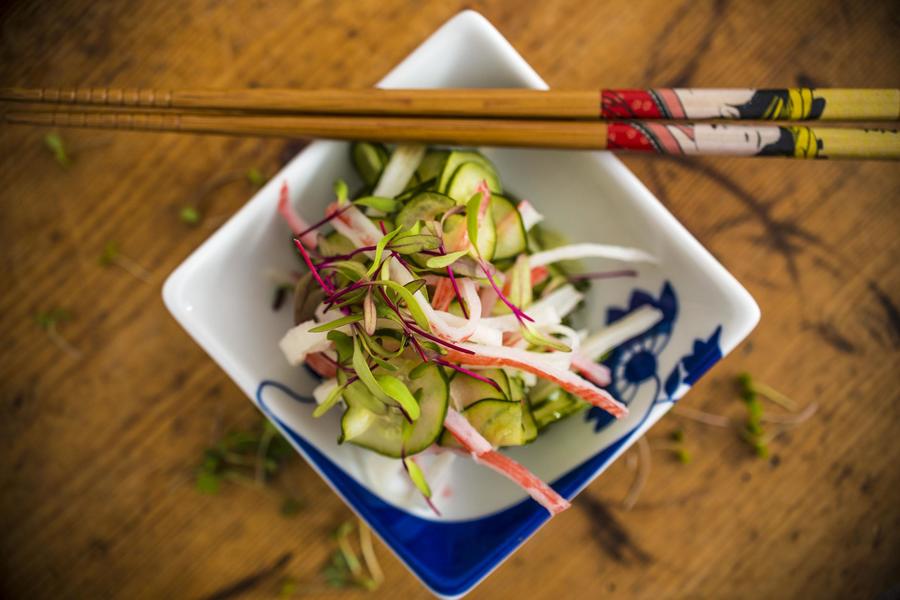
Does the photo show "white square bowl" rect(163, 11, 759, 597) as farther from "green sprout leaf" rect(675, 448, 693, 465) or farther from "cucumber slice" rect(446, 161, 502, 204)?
"green sprout leaf" rect(675, 448, 693, 465)

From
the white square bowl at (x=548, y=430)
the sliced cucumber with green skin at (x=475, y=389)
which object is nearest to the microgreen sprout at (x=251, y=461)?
the white square bowl at (x=548, y=430)

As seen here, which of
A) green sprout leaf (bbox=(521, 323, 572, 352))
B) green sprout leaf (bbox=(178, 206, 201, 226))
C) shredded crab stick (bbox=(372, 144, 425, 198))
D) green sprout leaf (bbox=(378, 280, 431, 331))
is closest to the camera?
green sprout leaf (bbox=(378, 280, 431, 331))

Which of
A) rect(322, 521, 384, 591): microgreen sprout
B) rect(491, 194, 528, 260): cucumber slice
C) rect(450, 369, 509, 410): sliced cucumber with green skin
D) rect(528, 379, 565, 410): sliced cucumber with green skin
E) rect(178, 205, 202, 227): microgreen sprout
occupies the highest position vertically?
rect(178, 205, 202, 227): microgreen sprout

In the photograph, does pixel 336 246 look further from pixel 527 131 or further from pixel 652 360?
pixel 652 360

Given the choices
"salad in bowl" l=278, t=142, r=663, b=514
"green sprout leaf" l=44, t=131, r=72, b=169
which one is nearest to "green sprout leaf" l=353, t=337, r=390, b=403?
"salad in bowl" l=278, t=142, r=663, b=514

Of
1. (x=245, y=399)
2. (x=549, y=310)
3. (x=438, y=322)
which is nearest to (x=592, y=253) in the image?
(x=549, y=310)

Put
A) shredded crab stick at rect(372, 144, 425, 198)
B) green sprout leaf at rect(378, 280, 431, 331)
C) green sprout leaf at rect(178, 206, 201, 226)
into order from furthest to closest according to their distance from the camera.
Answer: green sprout leaf at rect(178, 206, 201, 226) < shredded crab stick at rect(372, 144, 425, 198) < green sprout leaf at rect(378, 280, 431, 331)

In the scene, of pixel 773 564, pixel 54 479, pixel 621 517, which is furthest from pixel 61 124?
pixel 773 564

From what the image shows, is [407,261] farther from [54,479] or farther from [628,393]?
[54,479]
